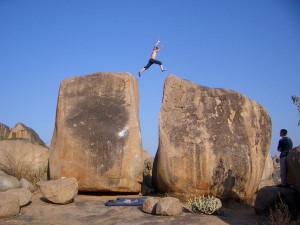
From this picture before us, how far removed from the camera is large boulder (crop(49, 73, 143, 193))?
28.0 feet

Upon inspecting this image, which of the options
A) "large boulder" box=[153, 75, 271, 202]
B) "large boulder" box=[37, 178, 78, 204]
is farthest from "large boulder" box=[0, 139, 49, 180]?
"large boulder" box=[153, 75, 271, 202]

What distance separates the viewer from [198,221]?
6.11 metres

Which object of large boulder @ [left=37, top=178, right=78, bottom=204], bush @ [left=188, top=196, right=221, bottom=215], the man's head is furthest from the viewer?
the man's head

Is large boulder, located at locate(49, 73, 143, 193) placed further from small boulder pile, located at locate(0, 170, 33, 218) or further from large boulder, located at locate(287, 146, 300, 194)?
large boulder, located at locate(287, 146, 300, 194)

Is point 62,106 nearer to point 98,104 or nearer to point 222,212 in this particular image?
point 98,104

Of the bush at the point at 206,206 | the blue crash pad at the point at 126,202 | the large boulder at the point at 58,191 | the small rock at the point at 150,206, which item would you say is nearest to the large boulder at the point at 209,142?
the blue crash pad at the point at 126,202

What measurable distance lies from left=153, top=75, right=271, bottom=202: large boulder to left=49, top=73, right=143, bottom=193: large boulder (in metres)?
0.82

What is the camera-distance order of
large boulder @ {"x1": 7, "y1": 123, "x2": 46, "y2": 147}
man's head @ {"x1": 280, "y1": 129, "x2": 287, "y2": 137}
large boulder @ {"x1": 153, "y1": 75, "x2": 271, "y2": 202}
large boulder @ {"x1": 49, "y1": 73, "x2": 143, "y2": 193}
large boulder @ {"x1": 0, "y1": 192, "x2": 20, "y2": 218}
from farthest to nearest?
large boulder @ {"x1": 7, "y1": 123, "x2": 46, "y2": 147}, large boulder @ {"x1": 49, "y1": 73, "x2": 143, "y2": 193}, large boulder @ {"x1": 153, "y1": 75, "x2": 271, "y2": 202}, man's head @ {"x1": 280, "y1": 129, "x2": 287, "y2": 137}, large boulder @ {"x1": 0, "y1": 192, "x2": 20, "y2": 218}

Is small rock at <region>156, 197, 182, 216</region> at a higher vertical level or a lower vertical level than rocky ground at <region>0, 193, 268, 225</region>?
higher

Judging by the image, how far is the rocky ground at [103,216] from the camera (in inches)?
241

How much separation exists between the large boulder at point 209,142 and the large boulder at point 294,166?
162 centimetres

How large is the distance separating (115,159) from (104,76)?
2289mm

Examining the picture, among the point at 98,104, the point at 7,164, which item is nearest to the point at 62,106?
the point at 98,104

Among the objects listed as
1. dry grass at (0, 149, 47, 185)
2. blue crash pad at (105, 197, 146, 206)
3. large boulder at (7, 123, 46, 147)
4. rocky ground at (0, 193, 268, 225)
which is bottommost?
rocky ground at (0, 193, 268, 225)
